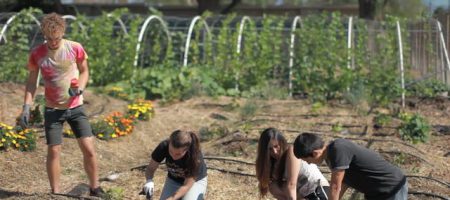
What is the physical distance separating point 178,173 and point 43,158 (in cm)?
238

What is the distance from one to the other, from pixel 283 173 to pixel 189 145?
697 millimetres

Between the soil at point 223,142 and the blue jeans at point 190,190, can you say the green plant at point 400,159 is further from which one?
the blue jeans at point 190,190

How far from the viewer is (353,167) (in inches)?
197

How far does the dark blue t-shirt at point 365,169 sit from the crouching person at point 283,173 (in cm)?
42

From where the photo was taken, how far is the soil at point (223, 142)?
6.87 m

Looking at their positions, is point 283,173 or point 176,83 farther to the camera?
point 176,83

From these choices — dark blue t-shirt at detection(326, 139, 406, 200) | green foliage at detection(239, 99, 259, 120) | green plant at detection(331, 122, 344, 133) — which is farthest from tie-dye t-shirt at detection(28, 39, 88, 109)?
green foliage at detection(239, 99, 259, 120)

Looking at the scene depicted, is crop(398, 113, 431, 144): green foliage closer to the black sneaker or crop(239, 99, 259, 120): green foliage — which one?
crop(239, 99, 259, 120): green foliage

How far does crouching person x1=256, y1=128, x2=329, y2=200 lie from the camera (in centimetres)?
538

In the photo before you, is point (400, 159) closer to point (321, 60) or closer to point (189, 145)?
point (189, 145)

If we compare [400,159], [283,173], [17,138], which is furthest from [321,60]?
[283,173]

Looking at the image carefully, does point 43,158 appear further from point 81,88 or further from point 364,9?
point 364,9

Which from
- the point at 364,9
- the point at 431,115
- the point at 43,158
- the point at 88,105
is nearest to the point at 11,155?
the point at 43,158

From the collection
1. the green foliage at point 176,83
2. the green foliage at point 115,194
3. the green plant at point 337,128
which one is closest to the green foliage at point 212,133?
the green plant at point 337,128
